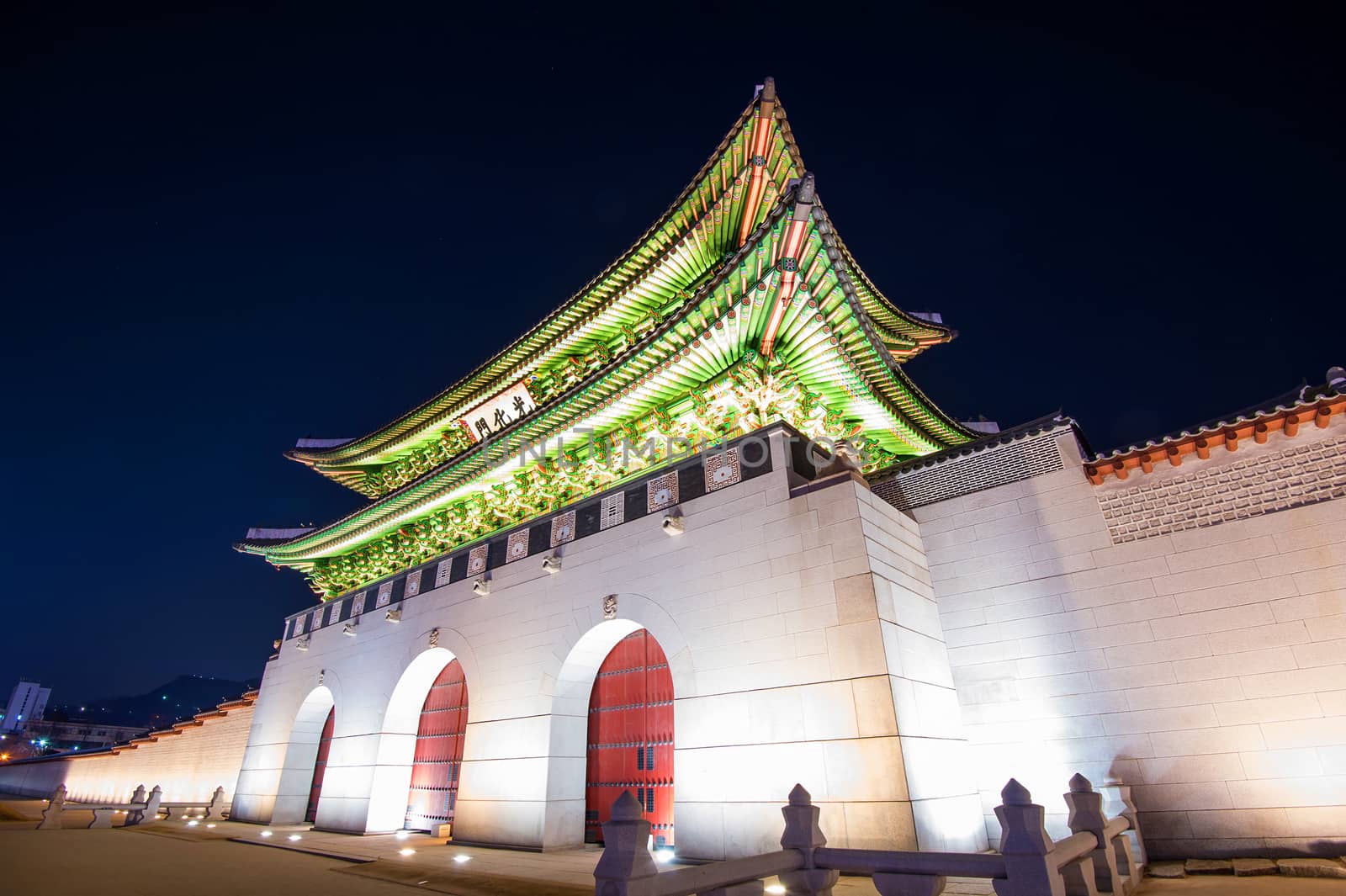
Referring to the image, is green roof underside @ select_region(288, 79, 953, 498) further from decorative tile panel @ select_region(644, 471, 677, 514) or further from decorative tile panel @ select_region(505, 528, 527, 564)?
decorative tile panel @ select_region(505, 528, 527, 564)

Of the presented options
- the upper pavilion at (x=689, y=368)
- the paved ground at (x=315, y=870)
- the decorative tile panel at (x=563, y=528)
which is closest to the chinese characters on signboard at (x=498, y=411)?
the upper pavilion at (x=689, y=368)

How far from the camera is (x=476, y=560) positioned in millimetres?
11023

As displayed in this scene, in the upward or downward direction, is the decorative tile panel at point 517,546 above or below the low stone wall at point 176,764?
above

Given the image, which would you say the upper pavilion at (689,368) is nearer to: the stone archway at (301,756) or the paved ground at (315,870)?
the stone archway at (301,756)

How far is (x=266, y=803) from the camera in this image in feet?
43.5

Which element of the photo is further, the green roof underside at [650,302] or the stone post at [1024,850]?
the green roof underside at [650,302]

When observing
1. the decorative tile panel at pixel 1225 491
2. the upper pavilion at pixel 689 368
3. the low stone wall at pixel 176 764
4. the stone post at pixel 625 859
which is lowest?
Answer: the stone post at pixel 625 859

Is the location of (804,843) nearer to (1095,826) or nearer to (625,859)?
(625,859)

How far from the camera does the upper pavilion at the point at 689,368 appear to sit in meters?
7.68

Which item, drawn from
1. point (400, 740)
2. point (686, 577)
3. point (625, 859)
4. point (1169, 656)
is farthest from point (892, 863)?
point (400, 740)

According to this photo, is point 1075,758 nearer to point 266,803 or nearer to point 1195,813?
point 1195,813

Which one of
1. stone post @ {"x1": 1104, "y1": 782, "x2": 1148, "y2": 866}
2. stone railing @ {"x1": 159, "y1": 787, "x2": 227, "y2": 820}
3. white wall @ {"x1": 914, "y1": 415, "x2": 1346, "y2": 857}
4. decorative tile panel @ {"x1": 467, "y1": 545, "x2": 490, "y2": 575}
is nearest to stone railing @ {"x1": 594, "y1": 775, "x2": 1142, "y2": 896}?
stone post @ {"x1": 1104, "y1": 782, "x2": 1148, "y2": 866}

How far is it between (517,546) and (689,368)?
4269 mm

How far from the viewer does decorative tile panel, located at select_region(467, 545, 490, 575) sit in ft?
35.7
